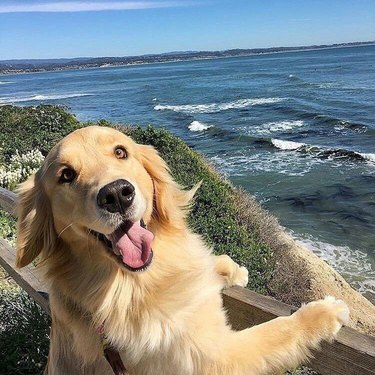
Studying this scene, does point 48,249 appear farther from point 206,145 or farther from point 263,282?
point 206,145

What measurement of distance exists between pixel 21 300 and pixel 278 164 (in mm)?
18898

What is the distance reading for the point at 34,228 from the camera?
119 inches

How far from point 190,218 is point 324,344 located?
730 cm

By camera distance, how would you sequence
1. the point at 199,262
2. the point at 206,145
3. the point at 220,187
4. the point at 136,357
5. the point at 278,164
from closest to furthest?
the point at 136,357 → the point at 199,262 → the point at 220,187 → the point at 278,164 → the point at 206,145

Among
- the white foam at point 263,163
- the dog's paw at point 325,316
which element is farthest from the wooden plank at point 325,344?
the white foam at point 263,163

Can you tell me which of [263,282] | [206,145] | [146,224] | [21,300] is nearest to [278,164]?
[206,145]

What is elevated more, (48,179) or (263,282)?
(48,179)

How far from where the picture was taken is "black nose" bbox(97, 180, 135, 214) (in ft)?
8.83

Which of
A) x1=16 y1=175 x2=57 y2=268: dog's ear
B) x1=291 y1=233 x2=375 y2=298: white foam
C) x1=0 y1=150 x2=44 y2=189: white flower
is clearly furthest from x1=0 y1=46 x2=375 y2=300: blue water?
x1=16 y1=175 x2=57 y2=268: dog's ear

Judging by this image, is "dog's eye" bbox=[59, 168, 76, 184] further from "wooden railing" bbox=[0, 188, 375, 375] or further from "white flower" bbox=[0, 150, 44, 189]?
"white flower" bbox=[0, 150, 44, 189]

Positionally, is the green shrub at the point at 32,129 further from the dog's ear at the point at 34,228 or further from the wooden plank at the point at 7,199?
the dog's ear at the point at 34,228

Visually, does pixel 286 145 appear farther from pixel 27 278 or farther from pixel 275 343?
pixel 275 343

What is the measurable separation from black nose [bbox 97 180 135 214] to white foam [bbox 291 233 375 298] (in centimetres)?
932

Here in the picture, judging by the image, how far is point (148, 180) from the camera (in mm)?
3277
